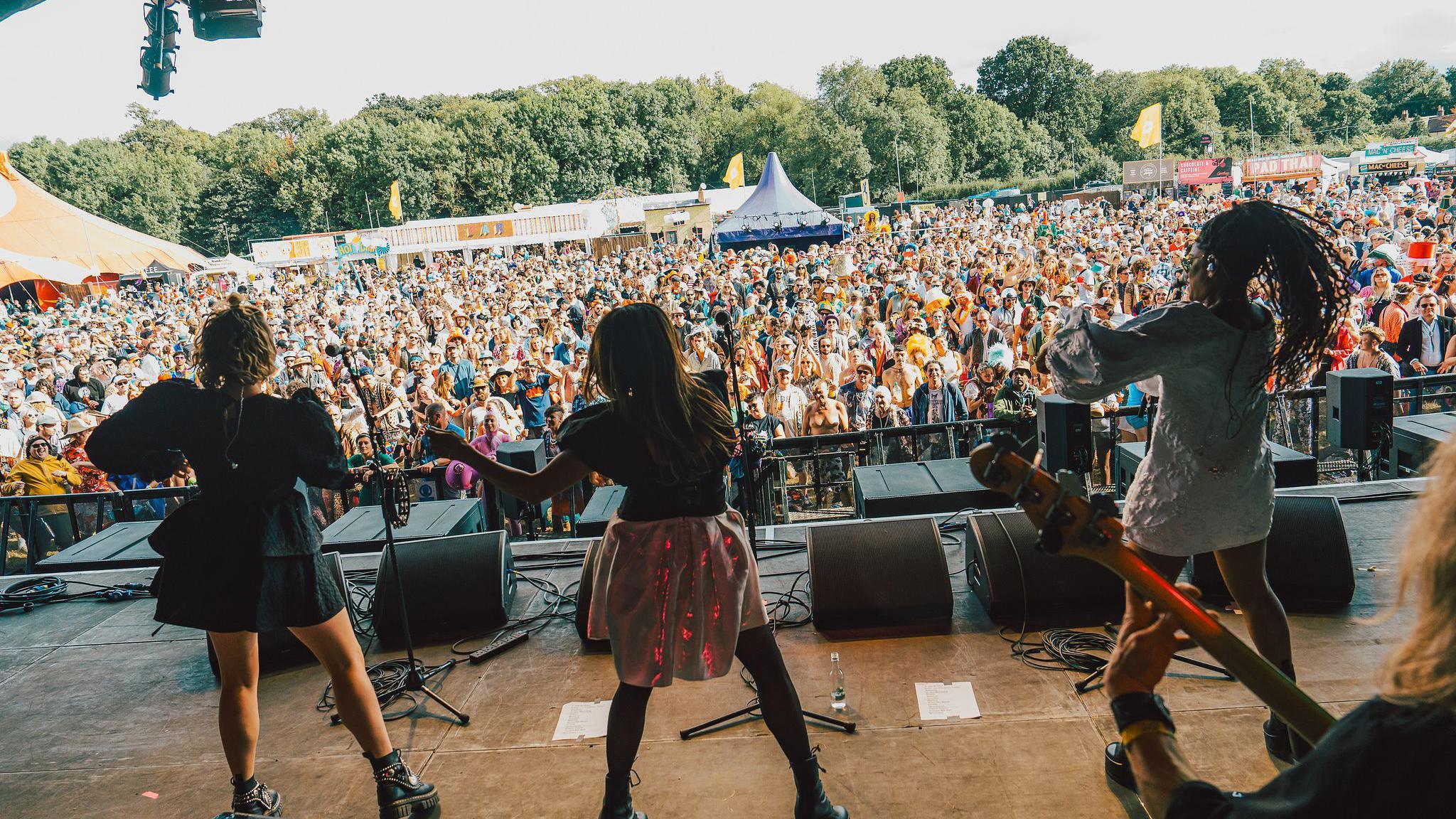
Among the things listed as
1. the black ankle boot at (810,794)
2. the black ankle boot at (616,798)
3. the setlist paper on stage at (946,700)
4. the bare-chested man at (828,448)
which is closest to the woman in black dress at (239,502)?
the black ankle boot at (616,798)

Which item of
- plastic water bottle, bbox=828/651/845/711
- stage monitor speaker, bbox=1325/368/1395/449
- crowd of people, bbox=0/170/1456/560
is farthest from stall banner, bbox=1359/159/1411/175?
plastic water bottle, bbox=828/651/845/711

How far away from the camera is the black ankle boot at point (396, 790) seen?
9.58 ft

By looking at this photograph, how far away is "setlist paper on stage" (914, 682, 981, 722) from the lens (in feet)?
11.0

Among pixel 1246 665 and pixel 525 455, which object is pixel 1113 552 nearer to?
pixel 1246 665

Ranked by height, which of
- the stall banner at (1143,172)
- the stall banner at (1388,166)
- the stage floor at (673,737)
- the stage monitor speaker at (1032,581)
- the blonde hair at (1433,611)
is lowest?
the stage floor at (673,737)

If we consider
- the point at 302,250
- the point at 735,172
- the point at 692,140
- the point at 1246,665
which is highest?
the point at 692,140

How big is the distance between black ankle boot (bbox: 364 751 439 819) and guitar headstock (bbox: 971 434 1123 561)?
240cm

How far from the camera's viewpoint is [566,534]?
705 centimetres

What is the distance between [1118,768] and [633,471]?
1.81 metres

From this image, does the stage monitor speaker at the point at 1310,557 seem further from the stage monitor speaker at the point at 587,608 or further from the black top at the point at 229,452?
the black top at the point at 229,452

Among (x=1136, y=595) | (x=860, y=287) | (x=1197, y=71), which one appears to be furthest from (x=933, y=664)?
(x=1197, y=71)

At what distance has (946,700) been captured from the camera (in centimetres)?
347

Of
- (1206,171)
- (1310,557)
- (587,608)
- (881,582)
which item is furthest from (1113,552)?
(1206,171)

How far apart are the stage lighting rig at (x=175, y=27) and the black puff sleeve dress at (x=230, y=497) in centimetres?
504
